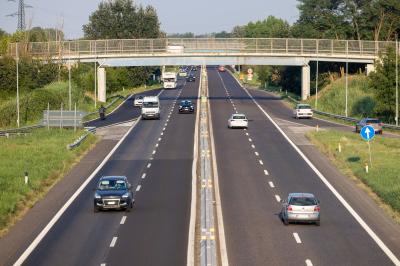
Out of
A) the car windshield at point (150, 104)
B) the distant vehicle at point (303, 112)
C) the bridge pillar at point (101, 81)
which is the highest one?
the bridge pillar at point (101, 81)

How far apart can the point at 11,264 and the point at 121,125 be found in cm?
5605

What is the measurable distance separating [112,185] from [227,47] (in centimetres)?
7455

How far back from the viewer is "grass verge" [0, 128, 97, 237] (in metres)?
41.6

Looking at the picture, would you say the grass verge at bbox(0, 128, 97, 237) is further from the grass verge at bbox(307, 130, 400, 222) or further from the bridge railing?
the bridge railing

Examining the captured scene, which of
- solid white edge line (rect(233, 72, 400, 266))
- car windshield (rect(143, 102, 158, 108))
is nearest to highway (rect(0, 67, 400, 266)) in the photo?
solid white edge line (rect(233, 72, 400, 266))

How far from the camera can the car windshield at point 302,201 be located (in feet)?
120

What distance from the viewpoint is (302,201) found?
36469mm

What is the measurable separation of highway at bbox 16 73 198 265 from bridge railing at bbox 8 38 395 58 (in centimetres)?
5024

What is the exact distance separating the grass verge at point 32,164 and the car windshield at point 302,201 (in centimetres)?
1225

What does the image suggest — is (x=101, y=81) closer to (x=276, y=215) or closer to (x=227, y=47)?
(x=227, y=47)

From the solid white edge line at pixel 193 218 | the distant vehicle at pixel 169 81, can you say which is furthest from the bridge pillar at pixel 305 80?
the solid white edge line at pixel 193 218

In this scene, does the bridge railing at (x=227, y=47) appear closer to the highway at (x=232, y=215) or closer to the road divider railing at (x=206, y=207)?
the highway at (x=232, y=215)

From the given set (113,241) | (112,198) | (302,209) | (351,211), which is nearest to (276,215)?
(302,209)

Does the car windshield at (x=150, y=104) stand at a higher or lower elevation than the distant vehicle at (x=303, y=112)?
higher
